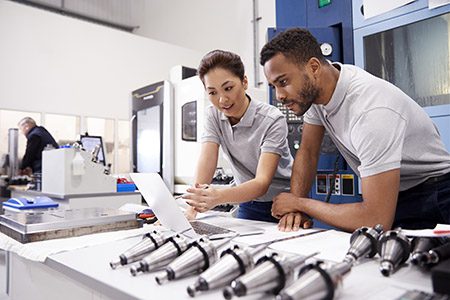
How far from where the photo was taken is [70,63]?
4777 millimetres

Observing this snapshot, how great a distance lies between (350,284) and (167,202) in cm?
56

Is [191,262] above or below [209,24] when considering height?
below

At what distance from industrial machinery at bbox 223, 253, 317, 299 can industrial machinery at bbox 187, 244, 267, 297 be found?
0.03 m

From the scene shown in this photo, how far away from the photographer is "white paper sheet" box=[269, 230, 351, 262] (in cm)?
81

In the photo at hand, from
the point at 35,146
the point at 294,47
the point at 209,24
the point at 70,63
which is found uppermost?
the point at 209,24

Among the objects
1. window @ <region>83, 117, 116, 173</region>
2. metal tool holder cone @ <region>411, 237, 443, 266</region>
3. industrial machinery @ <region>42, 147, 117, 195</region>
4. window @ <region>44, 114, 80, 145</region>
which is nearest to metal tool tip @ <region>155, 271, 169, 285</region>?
metal tool holder cone @ <region>411, 237, 443, 266</region>

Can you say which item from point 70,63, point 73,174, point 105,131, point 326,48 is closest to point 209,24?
point 70,63

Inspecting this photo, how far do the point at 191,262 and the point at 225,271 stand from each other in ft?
0.30

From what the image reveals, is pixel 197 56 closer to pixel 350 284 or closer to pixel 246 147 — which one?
pixel 246 147

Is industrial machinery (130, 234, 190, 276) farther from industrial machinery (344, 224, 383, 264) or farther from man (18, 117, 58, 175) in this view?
man (18, 117, 58, 175)

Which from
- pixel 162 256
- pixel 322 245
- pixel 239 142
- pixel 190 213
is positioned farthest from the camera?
pixel 239 142

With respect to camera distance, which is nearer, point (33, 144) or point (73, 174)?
point (73, 174)

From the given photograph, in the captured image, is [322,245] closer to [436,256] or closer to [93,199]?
[436,256]

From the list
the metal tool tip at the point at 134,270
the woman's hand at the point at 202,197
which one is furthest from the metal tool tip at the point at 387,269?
the woman's hand at the point at 202,197
